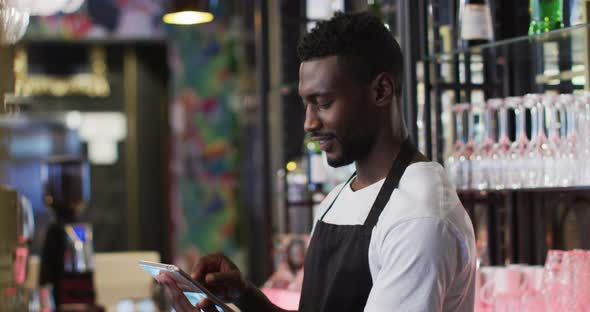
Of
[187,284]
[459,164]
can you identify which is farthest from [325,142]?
[459,164]

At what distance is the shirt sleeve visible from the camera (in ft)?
4.91

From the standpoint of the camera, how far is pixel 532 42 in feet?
9.21

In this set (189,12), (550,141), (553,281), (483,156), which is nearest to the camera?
(553,281)

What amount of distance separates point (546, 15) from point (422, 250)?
4.81ft

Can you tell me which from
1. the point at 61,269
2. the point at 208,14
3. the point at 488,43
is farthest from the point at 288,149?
the point at 61,269

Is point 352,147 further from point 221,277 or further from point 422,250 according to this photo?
point 221,277

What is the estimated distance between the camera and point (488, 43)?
2.96 meters

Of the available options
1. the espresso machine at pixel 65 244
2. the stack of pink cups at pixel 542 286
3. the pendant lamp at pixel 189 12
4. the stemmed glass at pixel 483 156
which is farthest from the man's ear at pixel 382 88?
the pendant lamp at pixel 189 12

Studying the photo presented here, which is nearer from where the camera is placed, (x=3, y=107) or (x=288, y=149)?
(x=3, y=107)

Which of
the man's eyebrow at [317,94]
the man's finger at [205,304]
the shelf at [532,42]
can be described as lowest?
the man's finger at [205,304]

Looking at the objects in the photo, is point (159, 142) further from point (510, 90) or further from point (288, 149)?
point (510, 90)

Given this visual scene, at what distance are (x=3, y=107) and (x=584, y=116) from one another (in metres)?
2.07

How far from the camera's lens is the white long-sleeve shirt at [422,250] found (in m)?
1.50

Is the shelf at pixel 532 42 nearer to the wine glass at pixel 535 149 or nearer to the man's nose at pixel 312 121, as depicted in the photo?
the wine glass at pixel 535 149
